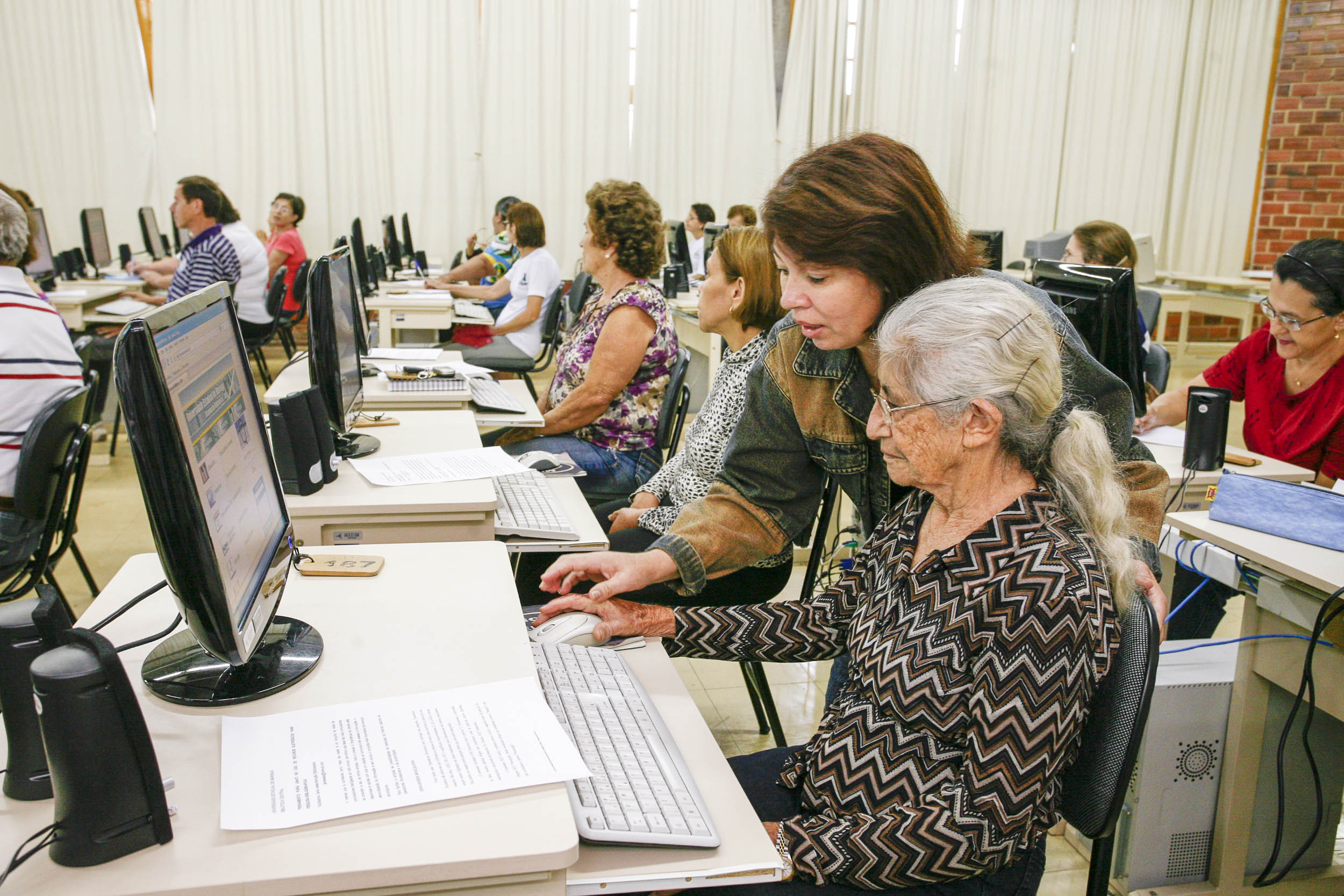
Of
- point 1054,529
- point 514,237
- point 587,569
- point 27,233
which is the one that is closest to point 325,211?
point 514,237

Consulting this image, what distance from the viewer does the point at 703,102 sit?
783 centimetres

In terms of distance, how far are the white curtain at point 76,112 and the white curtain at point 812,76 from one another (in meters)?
4.77

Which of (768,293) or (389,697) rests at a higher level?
(768,293)

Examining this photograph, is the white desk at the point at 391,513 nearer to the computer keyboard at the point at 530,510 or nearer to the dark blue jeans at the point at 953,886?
the computer keyboard at the point at 530,510

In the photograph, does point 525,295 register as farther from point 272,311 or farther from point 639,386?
point 639,386

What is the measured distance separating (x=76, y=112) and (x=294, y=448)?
6895mm

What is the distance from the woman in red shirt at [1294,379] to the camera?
234cm

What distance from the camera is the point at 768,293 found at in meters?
2.31

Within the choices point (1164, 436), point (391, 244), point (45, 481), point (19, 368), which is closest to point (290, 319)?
point (391, 244)

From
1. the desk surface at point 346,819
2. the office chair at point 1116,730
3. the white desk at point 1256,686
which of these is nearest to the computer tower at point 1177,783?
the white desk at point 1256,686

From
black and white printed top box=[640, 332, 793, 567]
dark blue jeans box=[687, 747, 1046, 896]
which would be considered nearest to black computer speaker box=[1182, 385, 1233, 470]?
black and white printed top box=[640, 332, 793, 567]

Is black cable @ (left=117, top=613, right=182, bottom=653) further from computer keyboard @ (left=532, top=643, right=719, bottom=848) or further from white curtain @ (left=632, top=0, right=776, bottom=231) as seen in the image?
white curtain @ (left=632, top=0, right=776, bottom=231)

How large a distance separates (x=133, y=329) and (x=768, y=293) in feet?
5.37

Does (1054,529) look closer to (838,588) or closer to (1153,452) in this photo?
(838,588)
